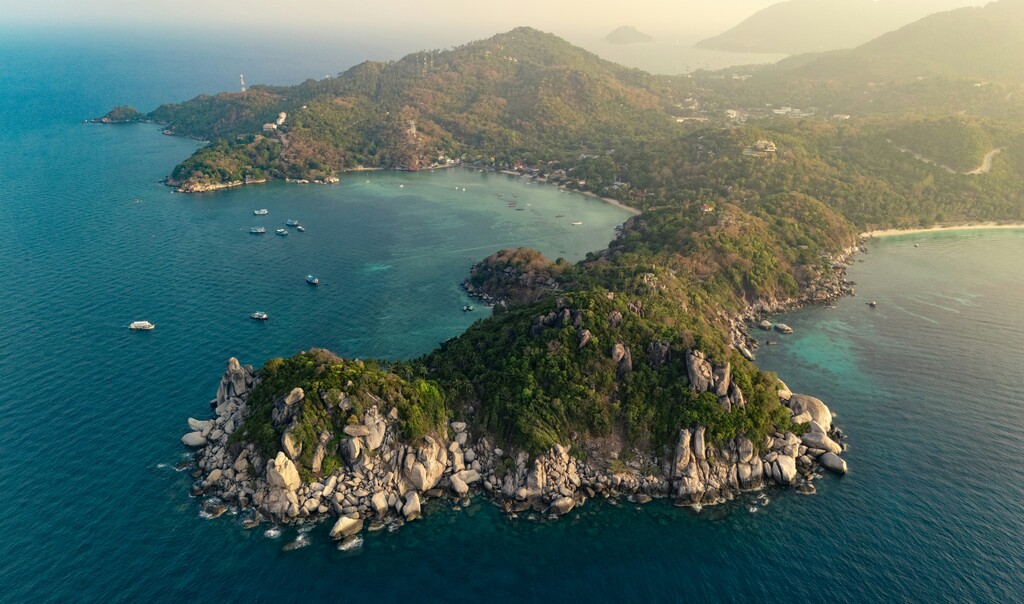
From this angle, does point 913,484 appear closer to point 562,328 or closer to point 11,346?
point 562,328

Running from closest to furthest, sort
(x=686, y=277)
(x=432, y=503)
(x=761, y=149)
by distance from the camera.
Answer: (x=432, y=503) → (x=686, y=277) → (x=761, y=149)

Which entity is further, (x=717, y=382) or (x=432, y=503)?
(x=717, y=382)

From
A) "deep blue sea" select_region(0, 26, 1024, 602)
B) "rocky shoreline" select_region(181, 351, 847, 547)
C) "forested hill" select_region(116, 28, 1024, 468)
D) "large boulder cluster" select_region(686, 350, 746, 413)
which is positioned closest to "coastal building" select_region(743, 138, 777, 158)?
"forested hill" select_region(116, 28, 1024, 468)

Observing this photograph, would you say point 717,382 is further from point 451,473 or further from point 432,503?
point 432,503

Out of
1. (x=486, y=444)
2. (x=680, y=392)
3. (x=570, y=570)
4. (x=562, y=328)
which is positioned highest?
(x=562, y=328)

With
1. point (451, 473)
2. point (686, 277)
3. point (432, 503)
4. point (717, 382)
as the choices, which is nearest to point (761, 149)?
point (686, 277)

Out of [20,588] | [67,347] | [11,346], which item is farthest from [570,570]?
[11,346]
